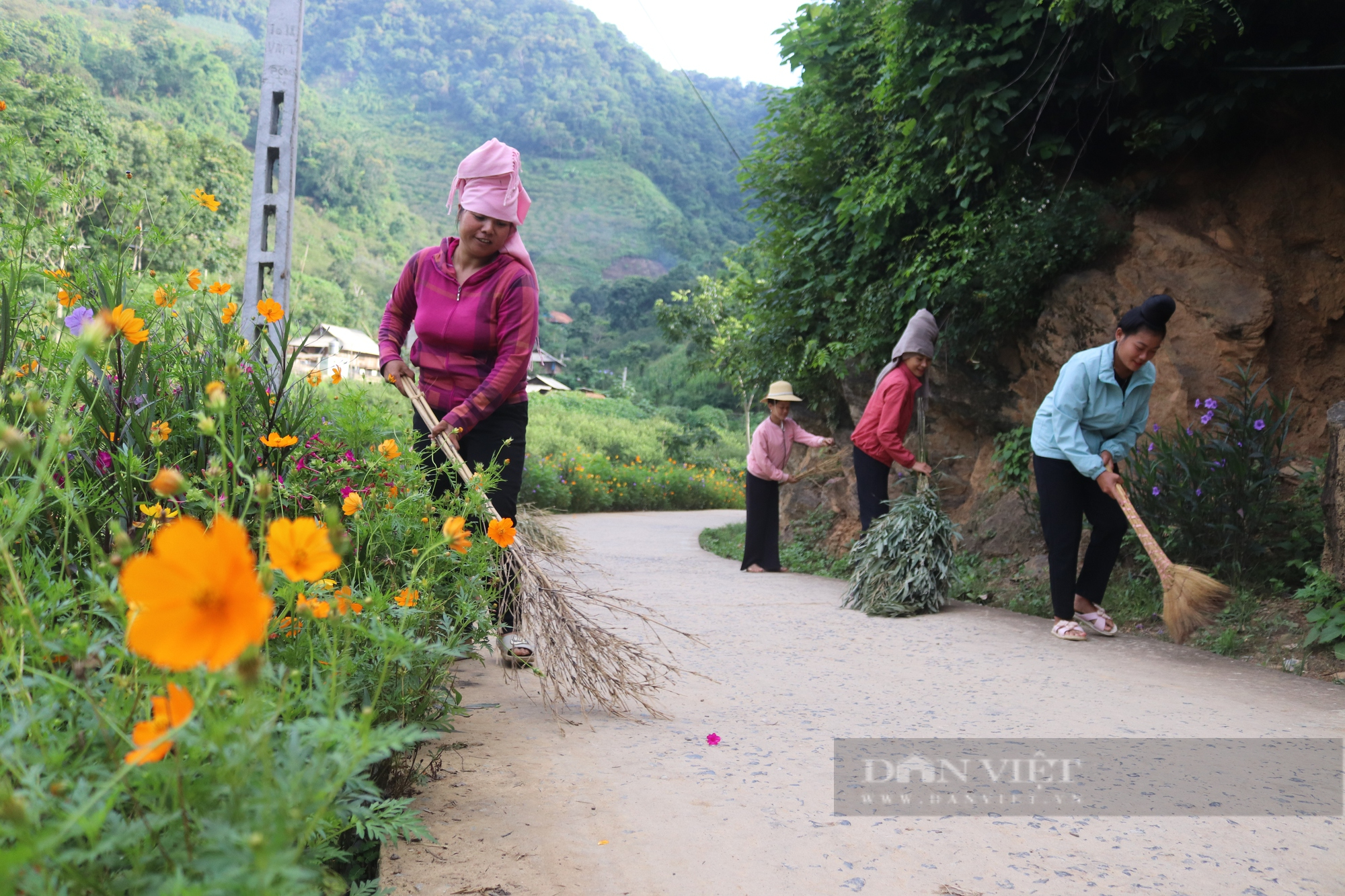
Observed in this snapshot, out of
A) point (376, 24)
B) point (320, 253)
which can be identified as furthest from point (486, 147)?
point (376, 24)

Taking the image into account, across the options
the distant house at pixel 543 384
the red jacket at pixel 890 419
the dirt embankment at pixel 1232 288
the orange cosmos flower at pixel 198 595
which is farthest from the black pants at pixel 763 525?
the distant house at pixel 543 384

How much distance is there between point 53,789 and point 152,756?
0.44ft

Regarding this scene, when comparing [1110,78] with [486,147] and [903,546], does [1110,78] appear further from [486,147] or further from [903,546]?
[486,147]

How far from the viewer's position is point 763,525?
761 cm

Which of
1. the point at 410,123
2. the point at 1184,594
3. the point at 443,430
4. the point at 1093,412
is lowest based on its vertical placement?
the point at 1184,594

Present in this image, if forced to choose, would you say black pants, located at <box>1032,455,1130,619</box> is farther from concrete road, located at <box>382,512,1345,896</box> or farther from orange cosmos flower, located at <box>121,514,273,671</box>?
orange cosmos flower, located at <box>121,514,273,671</box>

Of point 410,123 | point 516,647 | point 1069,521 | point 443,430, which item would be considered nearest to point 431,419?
point 443,430

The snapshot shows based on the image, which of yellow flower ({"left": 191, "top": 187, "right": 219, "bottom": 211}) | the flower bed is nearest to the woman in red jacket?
the flower bed

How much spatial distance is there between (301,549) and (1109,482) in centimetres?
411

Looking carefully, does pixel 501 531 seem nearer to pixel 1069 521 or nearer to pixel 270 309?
pixel 270 309

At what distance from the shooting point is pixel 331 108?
10600 centimetres

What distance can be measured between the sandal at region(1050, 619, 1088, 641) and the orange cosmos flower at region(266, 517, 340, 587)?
170 inches

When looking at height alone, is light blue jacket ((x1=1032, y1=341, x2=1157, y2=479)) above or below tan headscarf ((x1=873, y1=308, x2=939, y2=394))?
below

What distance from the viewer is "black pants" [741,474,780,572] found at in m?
7.53
